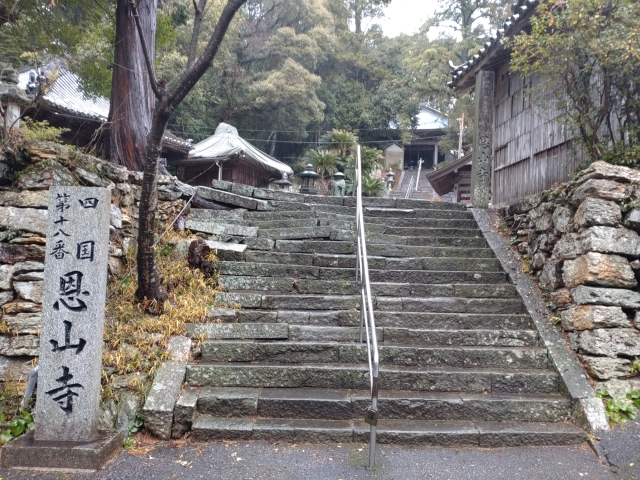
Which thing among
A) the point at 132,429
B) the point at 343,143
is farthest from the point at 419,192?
the point at 132,429

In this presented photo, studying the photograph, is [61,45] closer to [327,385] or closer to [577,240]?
[327,385]

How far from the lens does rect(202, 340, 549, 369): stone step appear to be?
4.08m

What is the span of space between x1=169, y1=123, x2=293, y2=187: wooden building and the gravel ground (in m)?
12.7

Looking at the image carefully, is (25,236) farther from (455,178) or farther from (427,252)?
(455,178)

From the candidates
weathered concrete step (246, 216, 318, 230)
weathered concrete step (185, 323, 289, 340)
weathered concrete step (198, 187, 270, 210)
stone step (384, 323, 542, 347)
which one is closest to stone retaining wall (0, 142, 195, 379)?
weathered concrete step (185, 323, 289, 340)

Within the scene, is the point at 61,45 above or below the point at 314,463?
above

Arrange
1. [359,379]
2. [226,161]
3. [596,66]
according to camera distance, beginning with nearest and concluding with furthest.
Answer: [359,379], [596,66], [226,161]

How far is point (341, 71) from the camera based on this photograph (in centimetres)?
2784

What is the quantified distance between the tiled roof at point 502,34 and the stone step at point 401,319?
375 cm

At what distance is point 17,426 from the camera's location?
3.47m

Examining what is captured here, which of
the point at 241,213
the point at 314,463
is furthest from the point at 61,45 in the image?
the point at 314,463

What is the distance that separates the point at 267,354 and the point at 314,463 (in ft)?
4.00

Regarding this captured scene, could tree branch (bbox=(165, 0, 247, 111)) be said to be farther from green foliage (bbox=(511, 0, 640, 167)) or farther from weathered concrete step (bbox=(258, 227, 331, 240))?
green foliage (bbox=(511, 0, 640, 167))

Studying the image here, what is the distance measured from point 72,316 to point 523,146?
21.1 ft
